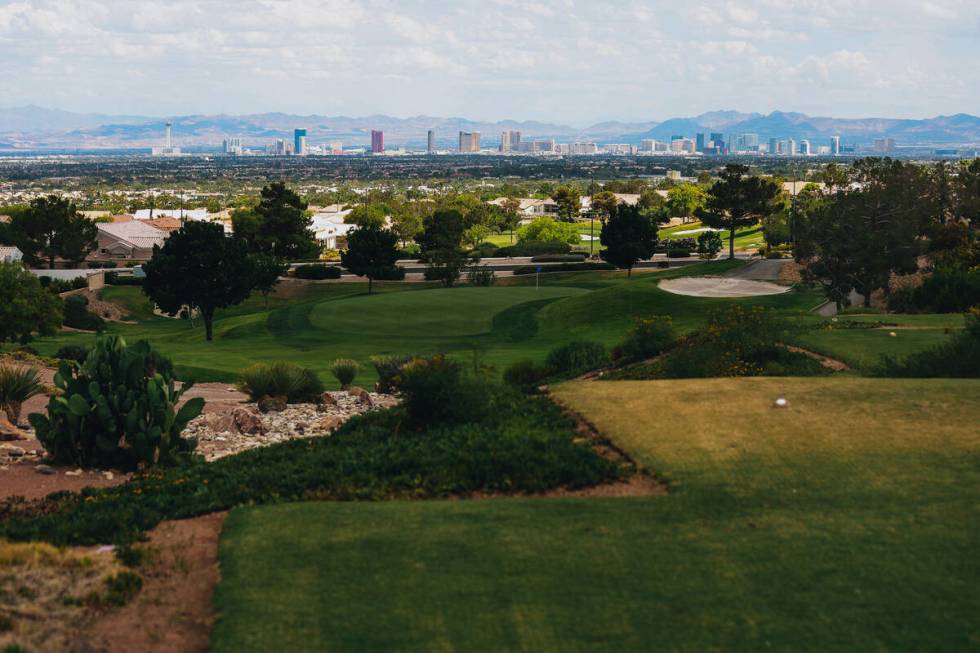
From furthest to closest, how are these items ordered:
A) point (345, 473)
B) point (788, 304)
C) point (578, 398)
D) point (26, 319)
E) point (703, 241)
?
point (703, 241) → point (788, 304) → point (26, 319) → point (578, 398) → point (345, 473)

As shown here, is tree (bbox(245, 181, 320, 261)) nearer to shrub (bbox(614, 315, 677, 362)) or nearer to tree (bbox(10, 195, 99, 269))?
tree (bbox(10, 195, 99, 269))

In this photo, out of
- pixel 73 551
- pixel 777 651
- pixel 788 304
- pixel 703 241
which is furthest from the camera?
pixel 703 241

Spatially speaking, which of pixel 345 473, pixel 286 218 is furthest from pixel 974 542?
pixel 286 218

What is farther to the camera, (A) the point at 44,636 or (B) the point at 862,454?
(B) the point at 862,454

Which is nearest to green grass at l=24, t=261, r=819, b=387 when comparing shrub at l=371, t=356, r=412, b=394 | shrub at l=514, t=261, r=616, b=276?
shrub at l=371, t=356, r=412, b=394

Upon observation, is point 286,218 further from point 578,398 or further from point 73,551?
point 73,551
